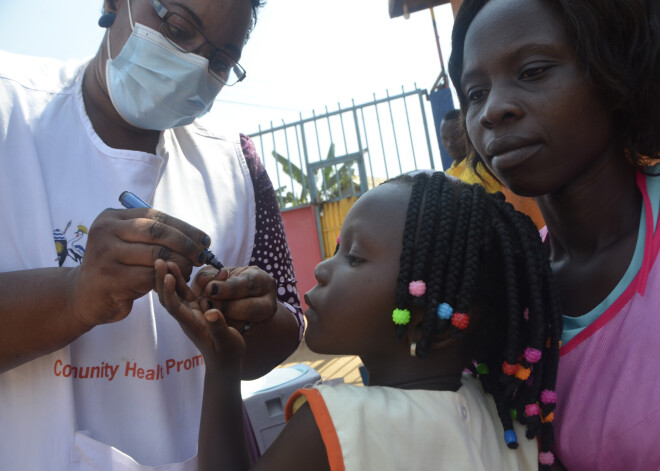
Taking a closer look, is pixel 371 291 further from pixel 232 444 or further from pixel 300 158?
pixel 300 158

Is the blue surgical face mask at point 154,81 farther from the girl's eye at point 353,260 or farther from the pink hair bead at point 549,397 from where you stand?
the pink hair bead at point 549,397

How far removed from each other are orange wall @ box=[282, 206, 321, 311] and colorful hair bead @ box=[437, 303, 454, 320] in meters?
7.27

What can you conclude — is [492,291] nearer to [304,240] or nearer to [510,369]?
[510,369]

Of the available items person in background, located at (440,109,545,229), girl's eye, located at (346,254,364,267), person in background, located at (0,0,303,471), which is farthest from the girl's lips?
person in background, located at (440,109,545,229)

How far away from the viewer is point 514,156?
1.14 metres

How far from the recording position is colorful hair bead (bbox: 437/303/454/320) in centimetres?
112

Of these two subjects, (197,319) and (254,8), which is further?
(254,8)

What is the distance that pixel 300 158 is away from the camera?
8.29 m

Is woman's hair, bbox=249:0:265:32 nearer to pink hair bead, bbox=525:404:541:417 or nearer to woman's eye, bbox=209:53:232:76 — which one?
woman's eye, bbox=209:53:232:76

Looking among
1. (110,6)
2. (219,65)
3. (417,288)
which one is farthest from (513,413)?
(110,6)

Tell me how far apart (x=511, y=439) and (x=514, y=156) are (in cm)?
64

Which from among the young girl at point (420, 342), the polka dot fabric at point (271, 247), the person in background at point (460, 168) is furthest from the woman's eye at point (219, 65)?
the person in background at point (460, 168)

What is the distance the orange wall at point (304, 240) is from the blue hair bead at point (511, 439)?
23.8ft

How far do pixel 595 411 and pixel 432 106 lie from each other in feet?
22.4
